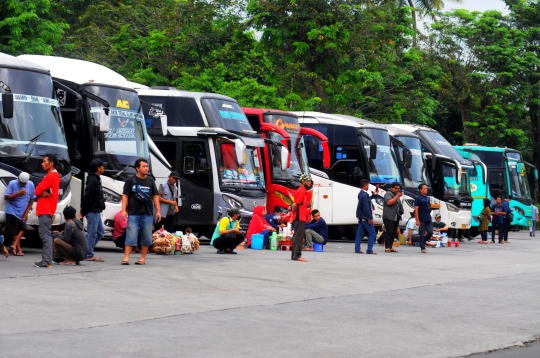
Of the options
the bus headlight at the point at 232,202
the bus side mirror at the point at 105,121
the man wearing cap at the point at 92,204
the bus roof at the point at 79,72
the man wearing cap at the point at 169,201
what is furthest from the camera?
the bus headlight at the point at 232,202

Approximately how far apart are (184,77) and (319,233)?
58.5 ft

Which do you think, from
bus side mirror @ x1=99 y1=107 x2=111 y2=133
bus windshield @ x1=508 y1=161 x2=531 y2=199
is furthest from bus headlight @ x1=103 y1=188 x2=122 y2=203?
bus windshield @ x1=508 y1=161 x2=531 y2=199

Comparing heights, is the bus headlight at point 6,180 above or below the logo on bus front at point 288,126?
below

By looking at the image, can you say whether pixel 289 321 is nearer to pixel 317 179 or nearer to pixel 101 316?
pixel 101 316

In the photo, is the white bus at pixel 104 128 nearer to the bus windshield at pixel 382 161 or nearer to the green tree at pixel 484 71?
the bus windshield at pixel 382 161

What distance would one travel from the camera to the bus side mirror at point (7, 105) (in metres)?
16.4

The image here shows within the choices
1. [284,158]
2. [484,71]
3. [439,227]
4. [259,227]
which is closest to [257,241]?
[259,227]

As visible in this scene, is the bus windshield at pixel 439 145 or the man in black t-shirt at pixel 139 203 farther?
the bus windshield at pixel 439 145

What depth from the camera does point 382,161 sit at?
30656 millimetres

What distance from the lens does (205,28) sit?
4303cm

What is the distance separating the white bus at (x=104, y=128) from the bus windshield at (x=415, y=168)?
13150mm

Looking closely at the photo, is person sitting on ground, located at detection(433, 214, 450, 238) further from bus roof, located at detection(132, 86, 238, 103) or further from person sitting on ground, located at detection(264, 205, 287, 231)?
bus roof, located at detection(132, 86, 238, 103)

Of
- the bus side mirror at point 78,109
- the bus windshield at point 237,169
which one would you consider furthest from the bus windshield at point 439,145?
Answer: the bus side mirror at point 78,109

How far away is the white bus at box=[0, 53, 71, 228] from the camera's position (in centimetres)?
1694
